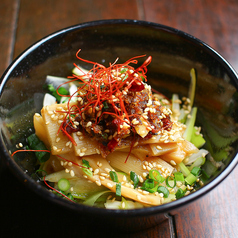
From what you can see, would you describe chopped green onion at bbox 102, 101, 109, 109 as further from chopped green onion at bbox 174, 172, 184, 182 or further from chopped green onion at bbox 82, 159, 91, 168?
chopped green onion at bbox 174, 172, 184, 182

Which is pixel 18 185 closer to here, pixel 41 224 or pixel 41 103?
pixel 41 224

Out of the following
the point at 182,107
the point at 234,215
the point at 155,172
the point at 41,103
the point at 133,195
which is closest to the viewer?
the point at 133,195

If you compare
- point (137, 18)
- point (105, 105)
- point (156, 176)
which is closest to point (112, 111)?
point (105, 105)

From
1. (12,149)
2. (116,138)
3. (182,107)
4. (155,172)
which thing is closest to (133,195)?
(155,172)

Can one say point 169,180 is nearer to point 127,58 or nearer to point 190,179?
point 190,179

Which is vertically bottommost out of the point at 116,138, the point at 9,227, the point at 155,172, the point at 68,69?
the point at 9,227

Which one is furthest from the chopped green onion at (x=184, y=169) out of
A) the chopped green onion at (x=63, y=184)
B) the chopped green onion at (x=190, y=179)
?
the chopped green onion at (x=63, y=184)
